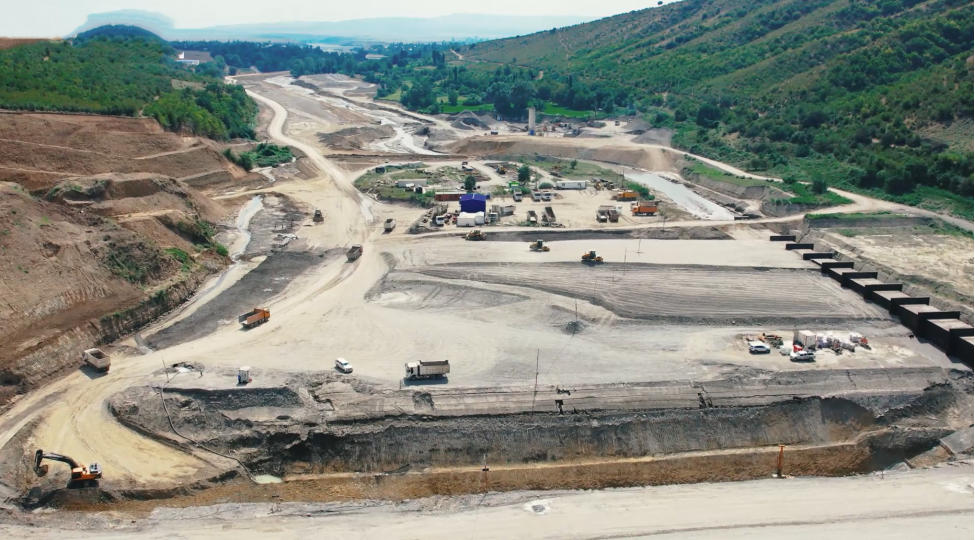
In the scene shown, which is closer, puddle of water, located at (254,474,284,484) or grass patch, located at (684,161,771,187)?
puddle of water, located at (254,474,284,484)

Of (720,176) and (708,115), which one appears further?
(708,115)

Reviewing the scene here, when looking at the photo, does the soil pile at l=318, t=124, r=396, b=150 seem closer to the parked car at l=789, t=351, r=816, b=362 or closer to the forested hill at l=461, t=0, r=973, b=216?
the forested hill at l=461, t=0, r=973, b=216

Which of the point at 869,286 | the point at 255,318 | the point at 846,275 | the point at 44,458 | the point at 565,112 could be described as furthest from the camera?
the point at 565,112

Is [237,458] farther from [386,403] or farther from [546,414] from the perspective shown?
[546,414]

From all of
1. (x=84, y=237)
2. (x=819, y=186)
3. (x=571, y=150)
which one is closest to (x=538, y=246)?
(x=84, y=237)

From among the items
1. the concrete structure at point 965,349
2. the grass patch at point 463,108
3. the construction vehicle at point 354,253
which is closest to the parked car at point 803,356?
the concrete structure at point 965,349

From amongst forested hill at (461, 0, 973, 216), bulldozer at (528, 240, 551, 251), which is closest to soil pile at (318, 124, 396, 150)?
forested hill at (461, 0, 973, 216)

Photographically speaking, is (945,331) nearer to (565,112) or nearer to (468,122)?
(468,122)
